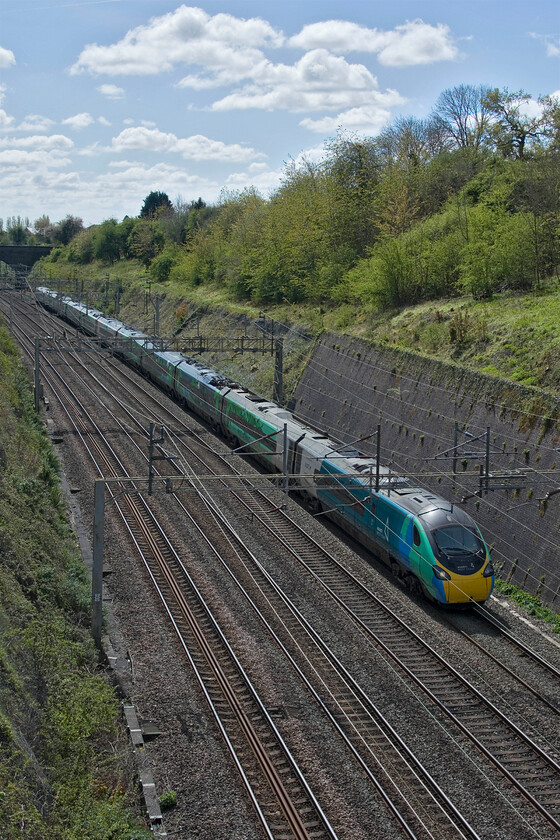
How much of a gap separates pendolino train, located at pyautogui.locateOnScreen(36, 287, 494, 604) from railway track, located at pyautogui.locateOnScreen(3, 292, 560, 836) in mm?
1208

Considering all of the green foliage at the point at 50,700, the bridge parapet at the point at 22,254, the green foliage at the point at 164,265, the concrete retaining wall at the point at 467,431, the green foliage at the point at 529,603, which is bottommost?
the green foliage at the point at 529,603

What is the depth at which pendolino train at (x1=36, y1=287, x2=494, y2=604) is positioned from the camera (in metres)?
17.5

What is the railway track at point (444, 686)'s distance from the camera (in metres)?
12.1

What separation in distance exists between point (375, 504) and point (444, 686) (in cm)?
603

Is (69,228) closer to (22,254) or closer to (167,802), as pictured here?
(22,254)

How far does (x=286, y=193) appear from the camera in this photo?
54.6 metres

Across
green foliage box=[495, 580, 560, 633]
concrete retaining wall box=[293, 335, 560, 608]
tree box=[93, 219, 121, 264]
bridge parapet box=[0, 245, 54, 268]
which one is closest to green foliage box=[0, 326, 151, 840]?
concrete retaining wall box=[293, 335, 560, 608]

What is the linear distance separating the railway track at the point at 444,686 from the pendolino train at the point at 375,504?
121 centimetres

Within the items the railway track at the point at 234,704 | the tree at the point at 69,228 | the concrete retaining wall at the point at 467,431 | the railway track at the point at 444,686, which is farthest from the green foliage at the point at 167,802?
the tree at the point at 69,228

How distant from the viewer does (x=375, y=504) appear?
2005cm

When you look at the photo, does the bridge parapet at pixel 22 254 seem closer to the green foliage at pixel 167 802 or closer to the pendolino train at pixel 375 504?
the pendolino train at pixel 375 504

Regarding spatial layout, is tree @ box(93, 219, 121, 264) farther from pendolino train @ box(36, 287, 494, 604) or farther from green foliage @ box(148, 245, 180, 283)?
pendolino train @ box(36, 287, 494, 604)

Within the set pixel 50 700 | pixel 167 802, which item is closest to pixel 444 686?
pixel 167 802

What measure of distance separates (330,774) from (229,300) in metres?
43.9
